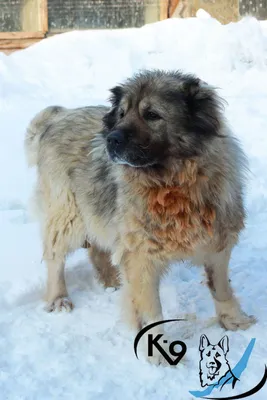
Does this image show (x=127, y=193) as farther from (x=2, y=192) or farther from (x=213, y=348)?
(x=2, y=192)

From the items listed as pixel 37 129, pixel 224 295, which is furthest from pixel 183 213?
pixel 37 129

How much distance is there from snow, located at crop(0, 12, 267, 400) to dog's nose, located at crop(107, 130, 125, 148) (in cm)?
93

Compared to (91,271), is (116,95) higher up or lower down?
higher up

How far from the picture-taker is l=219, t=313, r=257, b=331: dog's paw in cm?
376

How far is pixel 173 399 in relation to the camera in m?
2.97

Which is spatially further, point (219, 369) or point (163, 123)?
point (163, 123)

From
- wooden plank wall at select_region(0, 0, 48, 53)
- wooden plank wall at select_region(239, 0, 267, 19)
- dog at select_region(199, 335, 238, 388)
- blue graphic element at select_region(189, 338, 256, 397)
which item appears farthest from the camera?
wooden plank wall at select_region(239, 0, 267, 19)

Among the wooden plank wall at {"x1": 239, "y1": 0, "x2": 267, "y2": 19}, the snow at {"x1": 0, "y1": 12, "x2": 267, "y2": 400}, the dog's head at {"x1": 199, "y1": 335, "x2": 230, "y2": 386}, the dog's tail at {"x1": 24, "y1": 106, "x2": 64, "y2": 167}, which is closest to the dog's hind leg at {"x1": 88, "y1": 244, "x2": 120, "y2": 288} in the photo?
the snow at {"x1": 0, "y1": 12, "x2": 267, "y2": 400}

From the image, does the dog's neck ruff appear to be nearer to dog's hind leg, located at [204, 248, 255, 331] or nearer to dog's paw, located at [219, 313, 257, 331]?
dog's hind leg, located at [204, 248, 255, 331]

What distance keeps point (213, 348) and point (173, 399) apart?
58 cm

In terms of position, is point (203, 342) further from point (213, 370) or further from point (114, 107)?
point (114, 107)

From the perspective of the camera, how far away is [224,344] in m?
3.53

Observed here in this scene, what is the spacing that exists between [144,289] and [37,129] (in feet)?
6.15

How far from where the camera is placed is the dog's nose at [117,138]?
3359 millimetres
